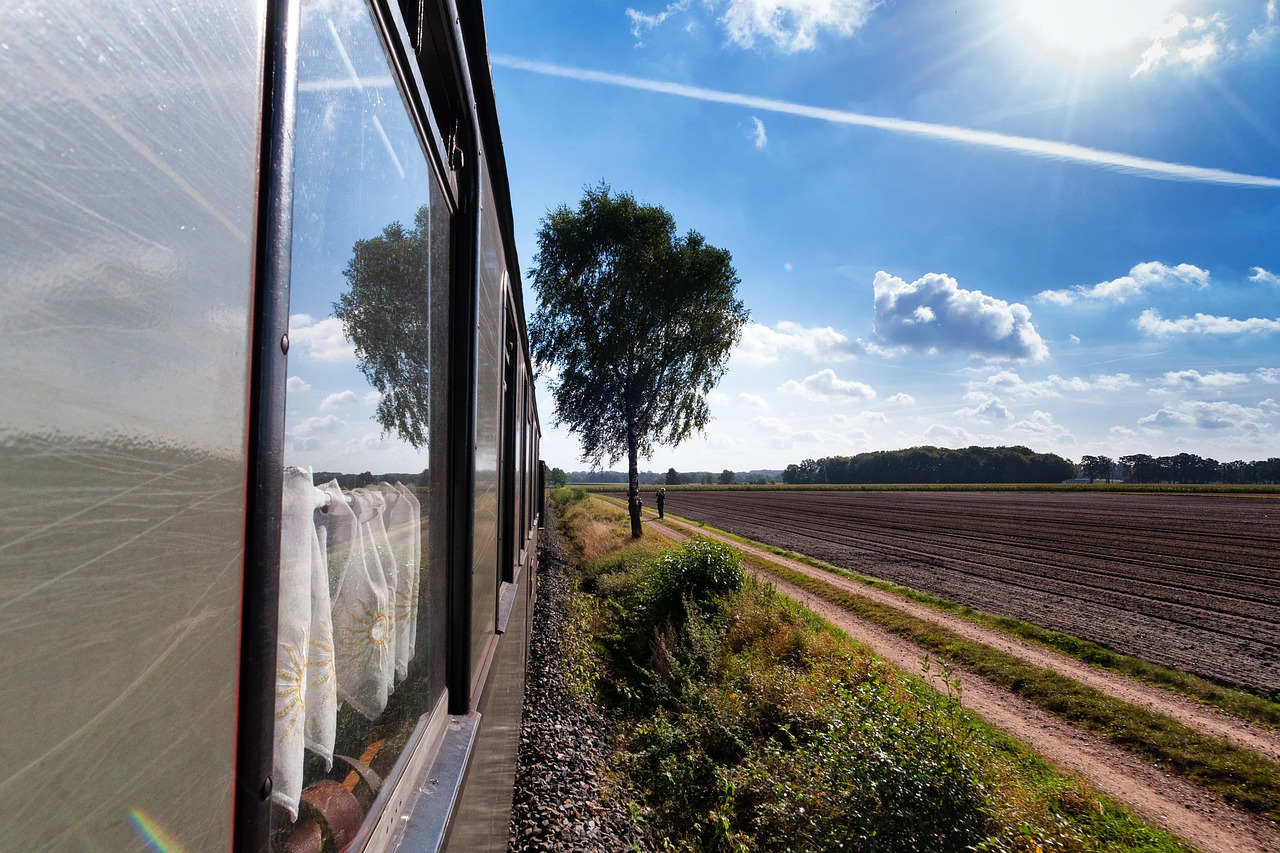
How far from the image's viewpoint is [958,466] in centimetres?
10400

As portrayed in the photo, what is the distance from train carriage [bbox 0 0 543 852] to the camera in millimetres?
424

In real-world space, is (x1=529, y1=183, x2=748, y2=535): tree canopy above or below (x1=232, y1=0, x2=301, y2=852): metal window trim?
above

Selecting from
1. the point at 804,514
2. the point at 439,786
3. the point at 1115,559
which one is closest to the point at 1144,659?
the point at 439,786

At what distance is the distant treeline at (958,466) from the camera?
100000mm

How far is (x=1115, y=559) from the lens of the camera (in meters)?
17.7

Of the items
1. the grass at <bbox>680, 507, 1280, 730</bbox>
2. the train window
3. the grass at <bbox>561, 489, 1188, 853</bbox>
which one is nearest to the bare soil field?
the grass at <bbox>680, 507, 1280, 730</bbox>

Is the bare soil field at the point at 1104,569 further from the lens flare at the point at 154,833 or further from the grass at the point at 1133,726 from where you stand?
the lens flare at the point at 154,833

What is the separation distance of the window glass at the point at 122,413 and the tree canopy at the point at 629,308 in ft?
58.2

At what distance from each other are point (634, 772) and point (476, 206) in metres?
4.84

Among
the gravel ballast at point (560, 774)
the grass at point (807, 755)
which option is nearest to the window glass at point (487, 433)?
the gravel ballast at point (560, 774)

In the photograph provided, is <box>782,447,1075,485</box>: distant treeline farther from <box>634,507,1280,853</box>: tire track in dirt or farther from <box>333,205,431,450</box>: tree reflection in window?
<box>333,205,431,450</box>: tree reflection in window

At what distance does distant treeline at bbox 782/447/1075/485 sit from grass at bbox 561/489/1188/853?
106 metres

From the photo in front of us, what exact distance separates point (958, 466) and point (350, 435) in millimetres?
116299

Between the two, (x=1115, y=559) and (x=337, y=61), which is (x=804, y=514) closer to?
(x=1115, y=559)
